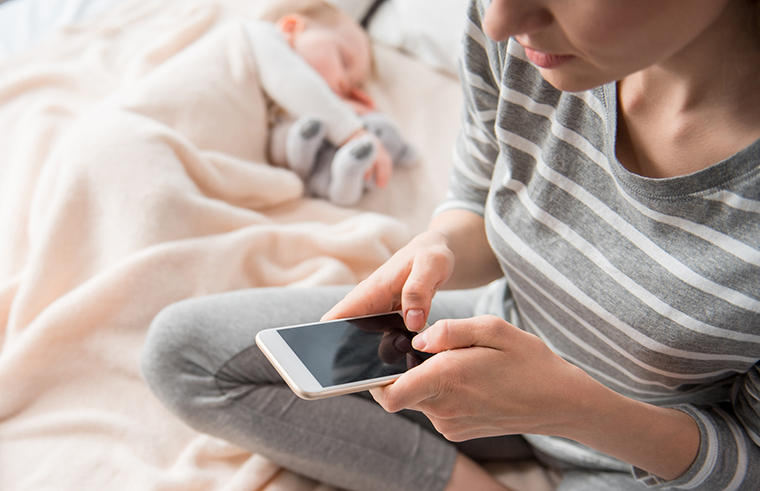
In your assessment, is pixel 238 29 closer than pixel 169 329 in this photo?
No

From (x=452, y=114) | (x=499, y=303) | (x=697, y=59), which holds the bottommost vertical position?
(x=452, y=114)

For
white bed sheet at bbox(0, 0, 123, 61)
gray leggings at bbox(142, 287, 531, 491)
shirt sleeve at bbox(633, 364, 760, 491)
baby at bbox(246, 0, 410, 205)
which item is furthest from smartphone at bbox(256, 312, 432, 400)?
white bed sheet at bbox(0, 0, 123, 61)

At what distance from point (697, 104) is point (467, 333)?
0.28 meters

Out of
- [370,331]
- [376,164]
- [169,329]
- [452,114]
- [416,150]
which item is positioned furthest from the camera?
[452,114]

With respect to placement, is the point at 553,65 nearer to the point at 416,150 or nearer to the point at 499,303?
the point at 499,303

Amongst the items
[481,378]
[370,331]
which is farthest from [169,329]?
[481,378]

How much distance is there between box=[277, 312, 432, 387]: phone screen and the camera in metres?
0.46

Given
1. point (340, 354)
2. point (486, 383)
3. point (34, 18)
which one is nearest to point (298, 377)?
point (340, 354)

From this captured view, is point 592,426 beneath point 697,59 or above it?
beneath

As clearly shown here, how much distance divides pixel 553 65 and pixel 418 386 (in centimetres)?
26

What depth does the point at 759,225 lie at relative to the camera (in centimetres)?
43

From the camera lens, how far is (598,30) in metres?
0.36

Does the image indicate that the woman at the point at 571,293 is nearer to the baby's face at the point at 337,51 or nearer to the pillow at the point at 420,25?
the baby's face at the point at 337,51

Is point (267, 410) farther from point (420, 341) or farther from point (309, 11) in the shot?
point (309, 11)
